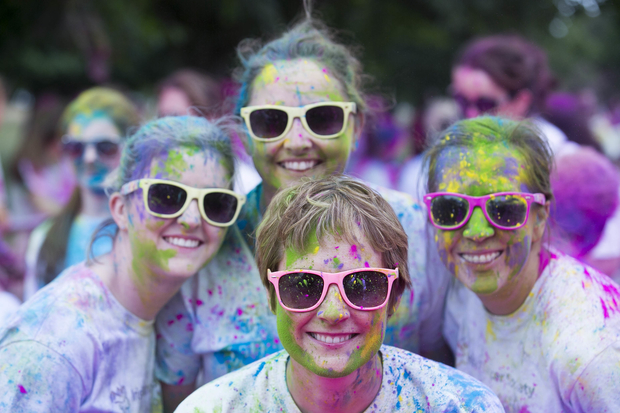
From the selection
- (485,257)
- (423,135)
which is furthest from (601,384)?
(423,135)

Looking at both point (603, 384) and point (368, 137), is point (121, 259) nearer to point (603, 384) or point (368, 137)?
point (603, 384)

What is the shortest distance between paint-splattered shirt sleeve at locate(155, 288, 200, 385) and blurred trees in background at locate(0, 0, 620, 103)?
4703 millimetres

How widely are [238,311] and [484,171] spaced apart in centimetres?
122

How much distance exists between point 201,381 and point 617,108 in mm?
10173

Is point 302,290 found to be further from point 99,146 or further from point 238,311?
point 99,146

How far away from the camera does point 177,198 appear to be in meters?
2.38

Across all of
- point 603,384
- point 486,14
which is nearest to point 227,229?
point 603,384

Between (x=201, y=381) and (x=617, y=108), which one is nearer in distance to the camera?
(x=201, y=381)

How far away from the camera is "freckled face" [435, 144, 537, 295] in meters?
2.20

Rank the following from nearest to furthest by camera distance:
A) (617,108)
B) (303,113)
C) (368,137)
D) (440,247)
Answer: (440,247), (303,113), (368,137), (617,108)

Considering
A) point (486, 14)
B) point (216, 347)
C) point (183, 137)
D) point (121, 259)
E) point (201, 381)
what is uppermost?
point (486, 14)

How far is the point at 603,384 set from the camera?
1.96 metres

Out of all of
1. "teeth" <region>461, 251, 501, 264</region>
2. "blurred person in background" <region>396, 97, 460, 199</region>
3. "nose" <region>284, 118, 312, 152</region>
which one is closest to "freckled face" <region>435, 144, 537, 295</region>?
"teeth" <region>461, 251, 501, 264</region>

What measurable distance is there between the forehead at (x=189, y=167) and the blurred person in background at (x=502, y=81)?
256 centimetres
